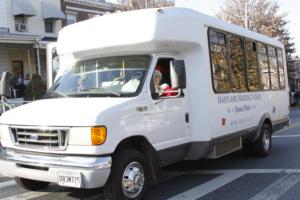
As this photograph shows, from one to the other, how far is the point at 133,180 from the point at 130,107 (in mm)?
939

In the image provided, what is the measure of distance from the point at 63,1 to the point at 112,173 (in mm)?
26782

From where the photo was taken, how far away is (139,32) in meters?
6.94

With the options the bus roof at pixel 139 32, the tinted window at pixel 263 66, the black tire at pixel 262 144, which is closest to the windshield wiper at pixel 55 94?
the bus roof at pixel 139 32

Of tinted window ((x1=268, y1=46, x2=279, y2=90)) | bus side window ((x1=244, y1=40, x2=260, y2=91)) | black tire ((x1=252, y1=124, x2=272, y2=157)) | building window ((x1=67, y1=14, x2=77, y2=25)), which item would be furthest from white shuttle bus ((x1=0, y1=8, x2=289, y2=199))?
building window ((x1=67, y1=14, x2=77, y2=25))

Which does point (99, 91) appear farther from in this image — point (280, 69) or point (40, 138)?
point (280, 69)

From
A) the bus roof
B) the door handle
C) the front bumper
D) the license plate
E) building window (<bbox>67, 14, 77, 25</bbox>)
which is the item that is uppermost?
building window (<bbox>67, 14, 77, 25</bbox>)

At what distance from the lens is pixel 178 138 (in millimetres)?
7277

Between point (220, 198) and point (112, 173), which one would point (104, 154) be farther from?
point (220, 198)

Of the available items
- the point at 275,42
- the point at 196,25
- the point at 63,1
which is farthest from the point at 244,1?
the point at 196,25

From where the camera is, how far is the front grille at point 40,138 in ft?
19.2

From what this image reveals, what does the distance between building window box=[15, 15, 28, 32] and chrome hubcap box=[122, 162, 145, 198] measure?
2305 centimetres

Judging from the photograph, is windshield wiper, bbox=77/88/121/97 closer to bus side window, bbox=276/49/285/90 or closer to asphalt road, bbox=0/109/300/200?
asphalt road, bbox=0/109/300/200

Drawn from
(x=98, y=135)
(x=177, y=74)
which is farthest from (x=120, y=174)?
(x=177, y=74)

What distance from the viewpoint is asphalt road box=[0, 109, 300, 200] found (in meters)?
6.95
